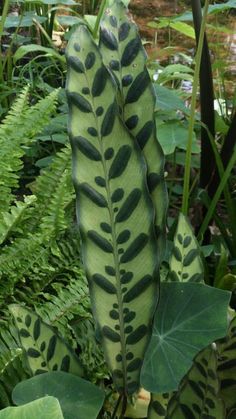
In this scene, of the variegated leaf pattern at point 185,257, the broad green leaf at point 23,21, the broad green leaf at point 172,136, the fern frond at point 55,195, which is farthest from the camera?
the broad green leaf at point 23,21

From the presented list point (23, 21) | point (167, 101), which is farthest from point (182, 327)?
point (23, 21)

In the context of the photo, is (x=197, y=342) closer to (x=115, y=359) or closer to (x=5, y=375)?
(x=115, y=359)

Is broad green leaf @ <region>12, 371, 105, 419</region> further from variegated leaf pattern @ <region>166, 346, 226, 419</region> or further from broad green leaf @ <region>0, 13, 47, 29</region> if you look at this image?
broad green leaf @ <region>0, 13, 47, 29</region>

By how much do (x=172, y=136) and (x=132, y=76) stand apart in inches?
31.2

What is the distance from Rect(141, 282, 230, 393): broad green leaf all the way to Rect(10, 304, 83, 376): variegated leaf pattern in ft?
0.30

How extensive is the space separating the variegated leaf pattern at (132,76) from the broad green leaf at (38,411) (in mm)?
266

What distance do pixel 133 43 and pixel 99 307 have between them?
0.27 metres

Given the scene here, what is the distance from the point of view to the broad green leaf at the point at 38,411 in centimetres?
54

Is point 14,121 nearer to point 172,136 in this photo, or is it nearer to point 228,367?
point 172,136

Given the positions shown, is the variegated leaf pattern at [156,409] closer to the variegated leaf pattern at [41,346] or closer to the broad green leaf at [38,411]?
the variegated leaf pattern at [41,346]

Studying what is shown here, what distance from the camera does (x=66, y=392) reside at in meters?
0.71

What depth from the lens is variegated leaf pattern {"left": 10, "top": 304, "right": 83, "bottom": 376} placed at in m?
0.76

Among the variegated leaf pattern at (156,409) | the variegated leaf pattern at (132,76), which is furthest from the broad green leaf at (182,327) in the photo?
the variegated leaf pattern at (132,76)

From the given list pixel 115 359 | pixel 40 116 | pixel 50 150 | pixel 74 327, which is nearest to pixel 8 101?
pixel 50 150
